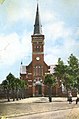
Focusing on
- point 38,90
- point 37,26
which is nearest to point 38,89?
point 38,90

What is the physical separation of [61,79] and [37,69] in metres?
0.17

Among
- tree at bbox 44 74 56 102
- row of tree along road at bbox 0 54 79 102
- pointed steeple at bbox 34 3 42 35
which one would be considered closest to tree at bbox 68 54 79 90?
row of tree along road at bbox 0 54 79 102

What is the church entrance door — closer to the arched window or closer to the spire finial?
Answer: the arched window

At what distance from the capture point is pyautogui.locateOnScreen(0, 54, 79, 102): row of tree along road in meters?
1.89

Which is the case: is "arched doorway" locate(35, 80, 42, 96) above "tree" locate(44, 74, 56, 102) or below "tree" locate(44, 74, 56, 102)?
below

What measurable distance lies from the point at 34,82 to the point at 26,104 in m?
0.15

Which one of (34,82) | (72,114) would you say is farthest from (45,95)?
(72,114)

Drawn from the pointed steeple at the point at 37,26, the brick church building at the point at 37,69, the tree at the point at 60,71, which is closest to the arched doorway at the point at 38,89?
the brick church building at the point at 37,69

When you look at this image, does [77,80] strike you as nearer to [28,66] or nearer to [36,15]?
[28,66]

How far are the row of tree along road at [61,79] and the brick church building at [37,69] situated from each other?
34 mm

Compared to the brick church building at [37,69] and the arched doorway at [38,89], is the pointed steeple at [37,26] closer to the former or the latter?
the brick church building at [37,69]

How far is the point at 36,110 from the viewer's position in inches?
78.2

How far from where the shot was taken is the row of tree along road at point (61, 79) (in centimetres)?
189

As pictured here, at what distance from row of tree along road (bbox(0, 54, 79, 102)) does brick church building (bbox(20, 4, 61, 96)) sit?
34mm
